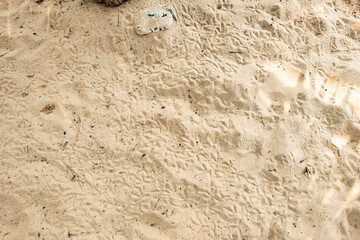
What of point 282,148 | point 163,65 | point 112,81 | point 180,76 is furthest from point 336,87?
point 112,81

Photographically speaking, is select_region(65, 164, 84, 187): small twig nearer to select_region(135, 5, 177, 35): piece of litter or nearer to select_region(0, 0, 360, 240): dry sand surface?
select_region(0, 0, 360, 240): dry sand surface

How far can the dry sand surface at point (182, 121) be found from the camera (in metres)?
2.64

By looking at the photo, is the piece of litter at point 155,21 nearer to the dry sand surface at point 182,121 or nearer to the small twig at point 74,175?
the dry sand surface at point 182,121

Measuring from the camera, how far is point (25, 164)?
2760mm

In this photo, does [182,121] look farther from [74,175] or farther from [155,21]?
[155,21]

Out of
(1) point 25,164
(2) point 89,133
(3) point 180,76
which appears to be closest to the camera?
(1) point 25,164

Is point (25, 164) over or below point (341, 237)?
over

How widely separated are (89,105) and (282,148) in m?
2.40

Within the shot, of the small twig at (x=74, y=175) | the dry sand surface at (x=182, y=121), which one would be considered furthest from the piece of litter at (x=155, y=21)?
the small twig at (x=74, y=175)

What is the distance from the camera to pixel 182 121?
301 cm

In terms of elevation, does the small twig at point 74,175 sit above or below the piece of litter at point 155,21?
below

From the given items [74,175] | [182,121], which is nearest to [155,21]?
[182,121]

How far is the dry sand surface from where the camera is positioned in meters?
2.64

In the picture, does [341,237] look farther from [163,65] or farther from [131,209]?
[163,65]
